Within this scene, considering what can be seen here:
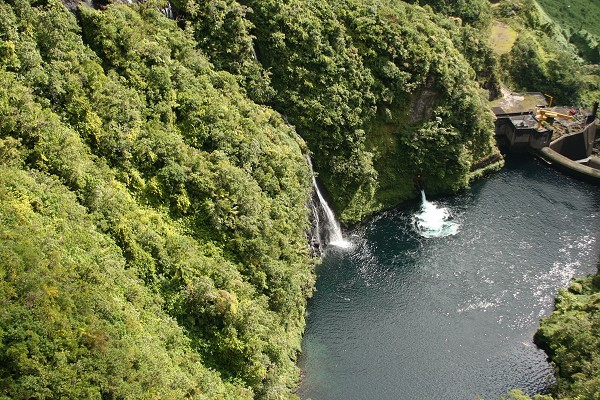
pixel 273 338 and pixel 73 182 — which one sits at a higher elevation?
pixel 73 182

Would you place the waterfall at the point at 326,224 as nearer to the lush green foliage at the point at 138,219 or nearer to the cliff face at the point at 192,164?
the cliff face at the point at 192,164

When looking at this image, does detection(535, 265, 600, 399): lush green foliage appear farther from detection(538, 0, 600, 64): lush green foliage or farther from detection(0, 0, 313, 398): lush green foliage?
detection(538, 0, 600, 64): lush green foliage

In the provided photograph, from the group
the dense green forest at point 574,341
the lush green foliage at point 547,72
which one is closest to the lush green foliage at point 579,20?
the lush green foliage at point 547,72

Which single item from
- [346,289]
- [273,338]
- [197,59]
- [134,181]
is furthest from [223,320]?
[197,59]

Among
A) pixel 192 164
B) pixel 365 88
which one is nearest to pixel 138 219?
pixel 192 164

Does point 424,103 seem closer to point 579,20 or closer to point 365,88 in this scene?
point 365,88

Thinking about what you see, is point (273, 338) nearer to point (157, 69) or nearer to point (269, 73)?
point (157, 69)
